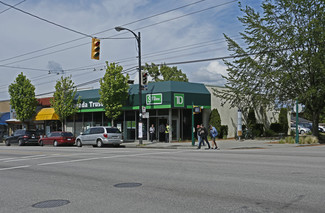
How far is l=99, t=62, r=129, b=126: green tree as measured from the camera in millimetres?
31625

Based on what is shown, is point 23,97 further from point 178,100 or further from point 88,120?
point 178,100

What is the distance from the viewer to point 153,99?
30969 mm

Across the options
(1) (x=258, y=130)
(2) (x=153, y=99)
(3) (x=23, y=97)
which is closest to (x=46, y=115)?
(3) (x=23, y=97)

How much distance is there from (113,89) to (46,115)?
12.8 metres

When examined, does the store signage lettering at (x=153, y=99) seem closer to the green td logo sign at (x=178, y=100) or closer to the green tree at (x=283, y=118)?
the green td logo sign at (x=178, y=100)

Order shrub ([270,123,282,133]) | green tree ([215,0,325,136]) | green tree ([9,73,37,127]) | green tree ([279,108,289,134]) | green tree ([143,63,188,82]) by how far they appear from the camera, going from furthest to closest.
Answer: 1. green tree ([143,63,188,82])
2. green tree ([9,73,37,127])
3. green tree ([279,108,289,134])
4. shrub ([270,123,282,133])
5. green tree ([215,0,325,136])

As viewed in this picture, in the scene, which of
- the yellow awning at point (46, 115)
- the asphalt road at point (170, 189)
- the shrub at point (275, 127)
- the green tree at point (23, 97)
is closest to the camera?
Answer: the asphalt road at point (170, 189)

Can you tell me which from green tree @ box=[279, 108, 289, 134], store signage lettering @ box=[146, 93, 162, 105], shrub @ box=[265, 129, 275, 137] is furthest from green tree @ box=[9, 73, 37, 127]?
green tree @ box=[279, 108, 289, 134]

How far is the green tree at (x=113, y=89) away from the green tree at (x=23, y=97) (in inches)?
549

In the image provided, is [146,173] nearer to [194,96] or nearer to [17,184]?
[17,184]

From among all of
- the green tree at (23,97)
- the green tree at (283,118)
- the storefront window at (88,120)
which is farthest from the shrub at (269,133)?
the green tree at (23,97)

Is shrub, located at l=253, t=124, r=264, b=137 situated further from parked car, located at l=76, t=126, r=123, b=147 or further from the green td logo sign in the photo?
parked car, located at l=76, t=126, r=123, b=147

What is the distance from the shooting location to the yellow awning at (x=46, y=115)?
39.6 m

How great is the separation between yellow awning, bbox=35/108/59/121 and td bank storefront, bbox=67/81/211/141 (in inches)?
241
